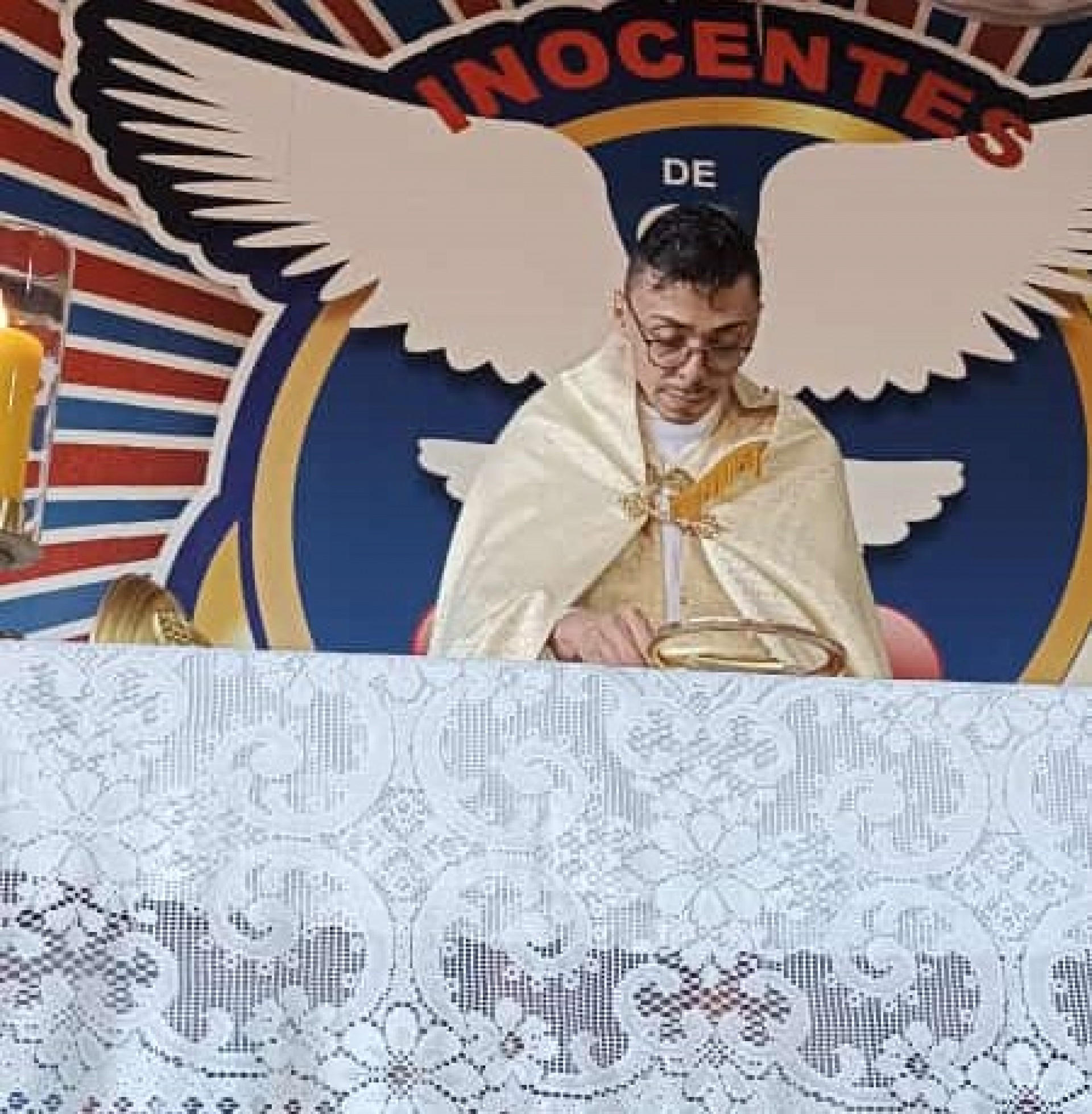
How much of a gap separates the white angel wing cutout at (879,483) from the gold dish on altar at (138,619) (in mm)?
1123

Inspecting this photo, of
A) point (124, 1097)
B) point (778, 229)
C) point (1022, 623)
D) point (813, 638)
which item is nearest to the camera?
point (124, 1097)

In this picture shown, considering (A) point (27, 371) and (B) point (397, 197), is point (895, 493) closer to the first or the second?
(B) point (397, 197)

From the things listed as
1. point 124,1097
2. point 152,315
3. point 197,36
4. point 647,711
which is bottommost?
point 124,1097

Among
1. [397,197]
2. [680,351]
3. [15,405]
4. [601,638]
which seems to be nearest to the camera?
[15,405]

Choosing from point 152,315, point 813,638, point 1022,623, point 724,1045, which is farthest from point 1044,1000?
point 152,315

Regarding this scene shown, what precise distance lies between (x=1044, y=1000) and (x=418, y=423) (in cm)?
152

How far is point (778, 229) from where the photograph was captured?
2.38 meters

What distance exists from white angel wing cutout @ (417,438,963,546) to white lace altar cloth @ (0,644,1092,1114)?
4.53 ft

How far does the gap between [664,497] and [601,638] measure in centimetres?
30

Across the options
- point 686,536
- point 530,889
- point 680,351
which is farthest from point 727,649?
point 680,351

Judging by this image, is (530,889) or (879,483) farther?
(879,483)

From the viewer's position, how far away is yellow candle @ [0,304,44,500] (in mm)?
995

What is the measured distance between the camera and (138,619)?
3.42 ft

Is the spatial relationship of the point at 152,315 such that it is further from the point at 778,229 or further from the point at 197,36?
the point at 778,229
